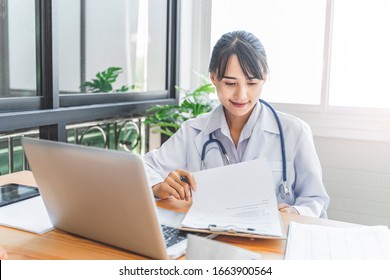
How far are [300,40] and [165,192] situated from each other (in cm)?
184

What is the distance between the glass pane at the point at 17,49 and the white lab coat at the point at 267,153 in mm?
802

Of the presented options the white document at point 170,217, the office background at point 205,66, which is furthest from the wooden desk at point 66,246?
the office background at point 205,66

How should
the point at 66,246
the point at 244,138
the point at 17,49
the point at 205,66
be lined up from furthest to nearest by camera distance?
the point at 205,66 → the point at 17,49 → the point at 244,138 → the point at 66,246

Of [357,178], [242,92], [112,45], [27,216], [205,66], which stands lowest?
[357,178]

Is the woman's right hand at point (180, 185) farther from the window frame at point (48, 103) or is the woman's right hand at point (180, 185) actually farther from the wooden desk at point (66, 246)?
the window frame at point (48, 103)

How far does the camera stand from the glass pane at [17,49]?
1.92 meters

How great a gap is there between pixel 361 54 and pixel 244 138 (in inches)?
55.7

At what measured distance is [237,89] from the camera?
1.45 m

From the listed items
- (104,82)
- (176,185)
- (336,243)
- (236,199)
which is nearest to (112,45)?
(104,82)

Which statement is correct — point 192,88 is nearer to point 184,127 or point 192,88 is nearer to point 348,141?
point 348,141

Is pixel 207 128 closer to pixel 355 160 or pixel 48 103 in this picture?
pixel 48 103

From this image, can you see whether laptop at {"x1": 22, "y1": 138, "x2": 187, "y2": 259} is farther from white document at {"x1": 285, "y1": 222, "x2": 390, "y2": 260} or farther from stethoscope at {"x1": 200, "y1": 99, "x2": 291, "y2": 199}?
stethoscope at {"x1": 200, "y1": 99, "x2": 291, "y2": 199}

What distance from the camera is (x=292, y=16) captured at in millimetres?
2785

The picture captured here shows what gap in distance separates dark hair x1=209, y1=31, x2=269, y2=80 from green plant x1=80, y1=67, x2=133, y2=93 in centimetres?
113
